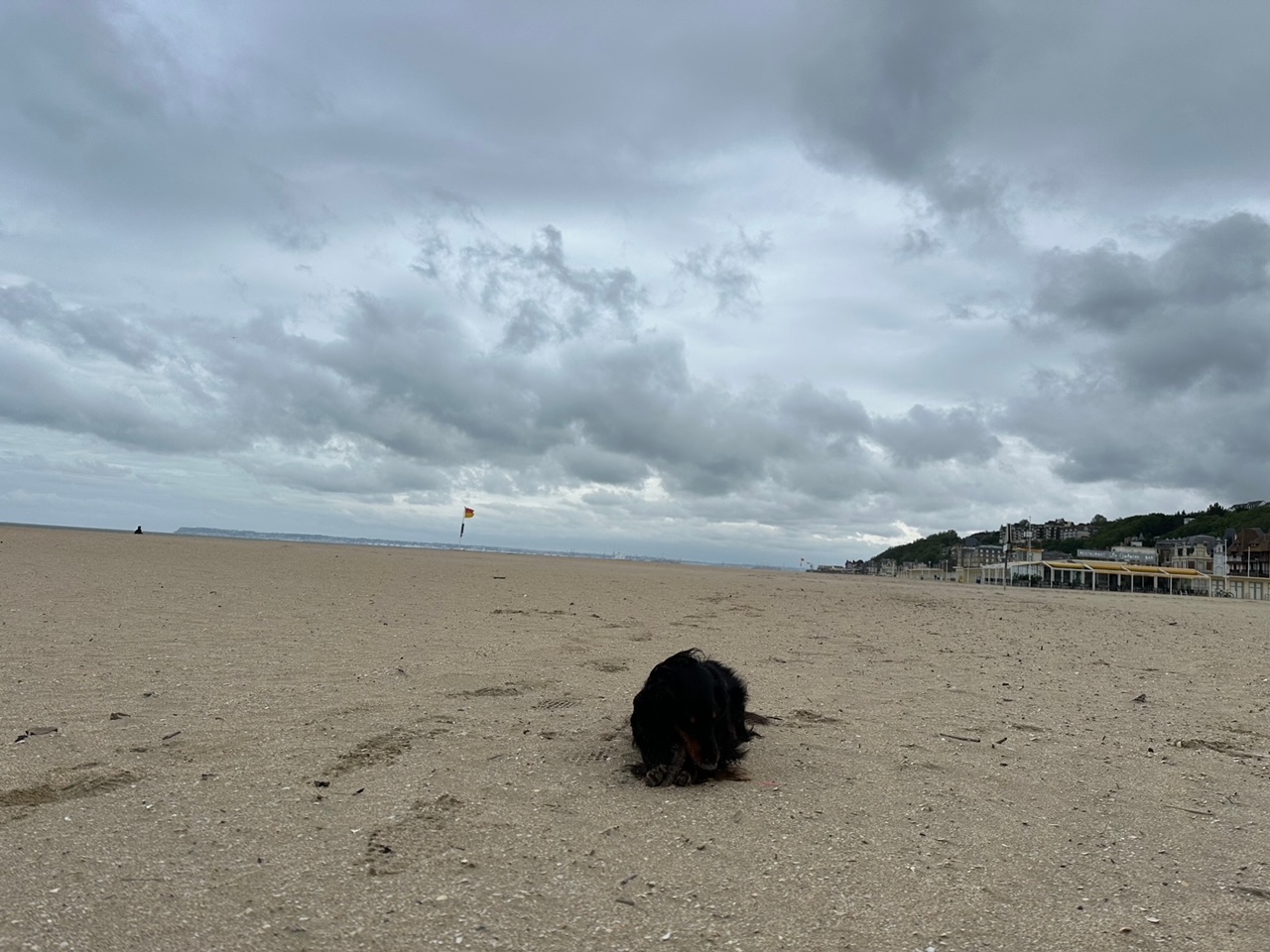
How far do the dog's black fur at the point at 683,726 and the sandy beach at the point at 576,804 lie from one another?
13 centimetres

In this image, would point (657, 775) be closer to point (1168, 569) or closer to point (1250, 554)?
point (1168, 569)

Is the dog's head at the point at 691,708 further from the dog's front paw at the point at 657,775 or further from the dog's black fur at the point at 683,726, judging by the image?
the dog's front paw at the point at 657,775

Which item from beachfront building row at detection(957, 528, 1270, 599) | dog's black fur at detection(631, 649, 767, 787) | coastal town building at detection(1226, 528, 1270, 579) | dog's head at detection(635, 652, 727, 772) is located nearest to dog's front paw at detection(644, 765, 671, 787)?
dog's black fur at detection(631, 649, 767, 787)

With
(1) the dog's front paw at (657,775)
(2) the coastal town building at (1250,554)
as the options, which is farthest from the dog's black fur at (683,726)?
(2) the coastal town building at (1250,554)

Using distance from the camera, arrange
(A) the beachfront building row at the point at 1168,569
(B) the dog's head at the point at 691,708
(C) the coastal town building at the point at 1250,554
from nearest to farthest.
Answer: (B) the dog's head at the point at 691,708 < (A) the beachfront building row at the point at 1168,569 < (C) the coastal town building at the point at 1250,554

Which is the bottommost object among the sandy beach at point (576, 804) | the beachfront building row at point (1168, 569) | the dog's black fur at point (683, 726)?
the sandy beach at point (576, 804)

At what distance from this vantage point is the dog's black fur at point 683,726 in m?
4.27

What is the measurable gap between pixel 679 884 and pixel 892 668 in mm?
5770

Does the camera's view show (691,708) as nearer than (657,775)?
A: No

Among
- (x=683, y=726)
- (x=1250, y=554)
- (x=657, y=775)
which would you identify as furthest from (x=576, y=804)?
(x=1250, y=554)

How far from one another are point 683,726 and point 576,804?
2.38 ft

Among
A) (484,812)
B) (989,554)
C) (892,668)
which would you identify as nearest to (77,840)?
(484,812)

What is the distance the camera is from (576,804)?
3877 mm

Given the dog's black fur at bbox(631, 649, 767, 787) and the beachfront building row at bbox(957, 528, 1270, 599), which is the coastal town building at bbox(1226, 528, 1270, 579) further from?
the dog's black fur at bbox(631, 649, 767, 787)
